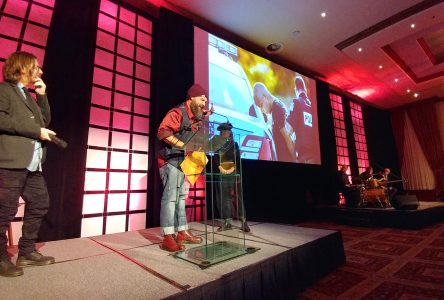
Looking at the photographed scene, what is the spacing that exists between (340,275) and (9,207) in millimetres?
2445

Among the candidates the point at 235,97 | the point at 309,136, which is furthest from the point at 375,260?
the point at 309,136

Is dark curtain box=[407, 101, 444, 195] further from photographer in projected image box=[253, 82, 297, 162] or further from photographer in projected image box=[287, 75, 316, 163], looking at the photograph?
photographer in projected image box=[253, 82, 297, 162]

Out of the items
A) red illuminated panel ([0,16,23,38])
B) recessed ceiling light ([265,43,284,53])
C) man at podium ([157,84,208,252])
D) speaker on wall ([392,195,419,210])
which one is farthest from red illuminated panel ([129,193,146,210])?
speaker on wall ([392,195,419,210])

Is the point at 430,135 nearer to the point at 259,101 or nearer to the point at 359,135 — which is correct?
the point at 359,135

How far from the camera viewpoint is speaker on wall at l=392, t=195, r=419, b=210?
160 inches

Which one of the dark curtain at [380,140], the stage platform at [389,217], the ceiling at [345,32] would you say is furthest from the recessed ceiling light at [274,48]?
the dark curtain at [380,140]

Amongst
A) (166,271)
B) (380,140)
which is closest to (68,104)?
(166,271)

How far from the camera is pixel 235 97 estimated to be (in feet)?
13.4

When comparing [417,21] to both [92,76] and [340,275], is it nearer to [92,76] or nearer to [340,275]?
[340,275]

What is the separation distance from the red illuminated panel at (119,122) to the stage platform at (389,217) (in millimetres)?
3809

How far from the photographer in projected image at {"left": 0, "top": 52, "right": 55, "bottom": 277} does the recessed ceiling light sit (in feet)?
15.4

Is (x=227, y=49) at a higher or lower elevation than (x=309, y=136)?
higher

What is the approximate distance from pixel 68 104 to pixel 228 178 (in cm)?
207

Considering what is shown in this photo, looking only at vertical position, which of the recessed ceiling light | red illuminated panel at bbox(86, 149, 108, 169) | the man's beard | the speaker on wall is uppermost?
the recessed ceiling light
